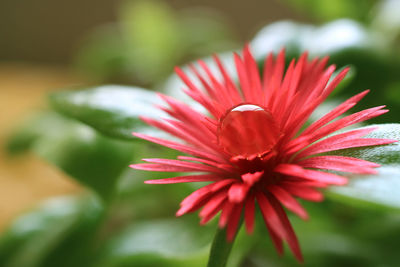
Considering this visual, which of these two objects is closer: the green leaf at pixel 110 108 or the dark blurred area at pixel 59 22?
the green leaf at pixel 110 108

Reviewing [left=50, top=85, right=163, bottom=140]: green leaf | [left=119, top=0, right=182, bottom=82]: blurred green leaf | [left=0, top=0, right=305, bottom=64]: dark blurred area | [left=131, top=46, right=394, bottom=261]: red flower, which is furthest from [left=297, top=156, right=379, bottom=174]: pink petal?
[left=0, top=0, right=305, bottom=64]: dark blurred area

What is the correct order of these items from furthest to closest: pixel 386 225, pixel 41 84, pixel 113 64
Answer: pixel 41 84 → pixel 113 64 → pixel 386 225

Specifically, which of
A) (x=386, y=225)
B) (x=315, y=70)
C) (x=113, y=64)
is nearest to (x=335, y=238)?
(x=386, y=225)

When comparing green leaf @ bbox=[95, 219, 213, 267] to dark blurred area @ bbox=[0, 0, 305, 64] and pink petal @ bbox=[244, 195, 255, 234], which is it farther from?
dark blurred area @ bbox=[0, 0, 305, 64]

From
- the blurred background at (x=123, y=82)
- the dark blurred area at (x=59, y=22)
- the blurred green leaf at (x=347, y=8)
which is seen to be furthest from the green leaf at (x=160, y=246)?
the dark blurred area at (x=59, y=22)

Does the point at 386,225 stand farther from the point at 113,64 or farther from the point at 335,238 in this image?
the point at 113,64

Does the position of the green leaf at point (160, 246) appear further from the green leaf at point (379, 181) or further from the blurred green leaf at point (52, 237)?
the green leaf at point (379, 181)
